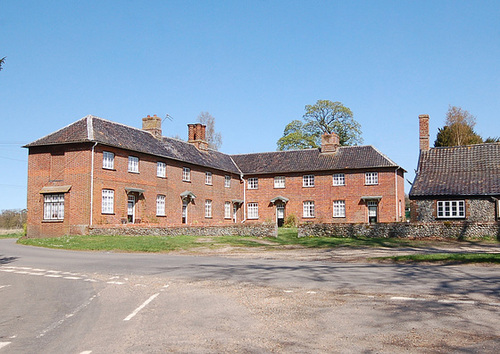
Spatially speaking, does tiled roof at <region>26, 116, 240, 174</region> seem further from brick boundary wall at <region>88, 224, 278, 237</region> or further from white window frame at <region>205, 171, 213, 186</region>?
brick boundary wall at <region>88, 224, 278, 237</region>

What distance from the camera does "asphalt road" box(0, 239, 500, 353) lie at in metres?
6.94

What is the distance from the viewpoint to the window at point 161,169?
4225 centimetres

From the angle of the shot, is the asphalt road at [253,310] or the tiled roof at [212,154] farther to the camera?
the tiled roof at [212,154]

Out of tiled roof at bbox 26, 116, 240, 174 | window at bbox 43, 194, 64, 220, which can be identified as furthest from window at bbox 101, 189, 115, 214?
tiled roof at bbox 26, 116, 240, 174

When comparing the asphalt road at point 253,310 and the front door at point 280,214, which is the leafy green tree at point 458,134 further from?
the asphalt road at point 253,310

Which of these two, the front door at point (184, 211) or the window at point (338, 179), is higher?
the window at point (338, 179)

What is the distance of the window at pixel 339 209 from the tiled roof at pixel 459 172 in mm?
11253

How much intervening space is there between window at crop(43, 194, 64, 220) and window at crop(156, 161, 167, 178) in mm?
8724

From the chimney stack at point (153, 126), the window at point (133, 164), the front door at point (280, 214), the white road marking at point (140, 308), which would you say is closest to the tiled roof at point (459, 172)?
the front door at point (280, 214)

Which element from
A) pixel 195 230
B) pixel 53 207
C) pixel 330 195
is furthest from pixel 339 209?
pixel 53 207

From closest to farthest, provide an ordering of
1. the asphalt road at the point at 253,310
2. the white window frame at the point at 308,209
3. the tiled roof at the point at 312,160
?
1. the asphalt road at the point at 253,310
2. the tiled roof at the point at 312,160
3. the white window frame at the point at 308,209

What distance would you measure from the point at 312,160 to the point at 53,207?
26.9 metres

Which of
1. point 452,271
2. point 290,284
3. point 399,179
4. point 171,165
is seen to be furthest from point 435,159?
point 290,284

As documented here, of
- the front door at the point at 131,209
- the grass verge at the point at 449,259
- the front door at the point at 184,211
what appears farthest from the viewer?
the front door at the point at 184,211
